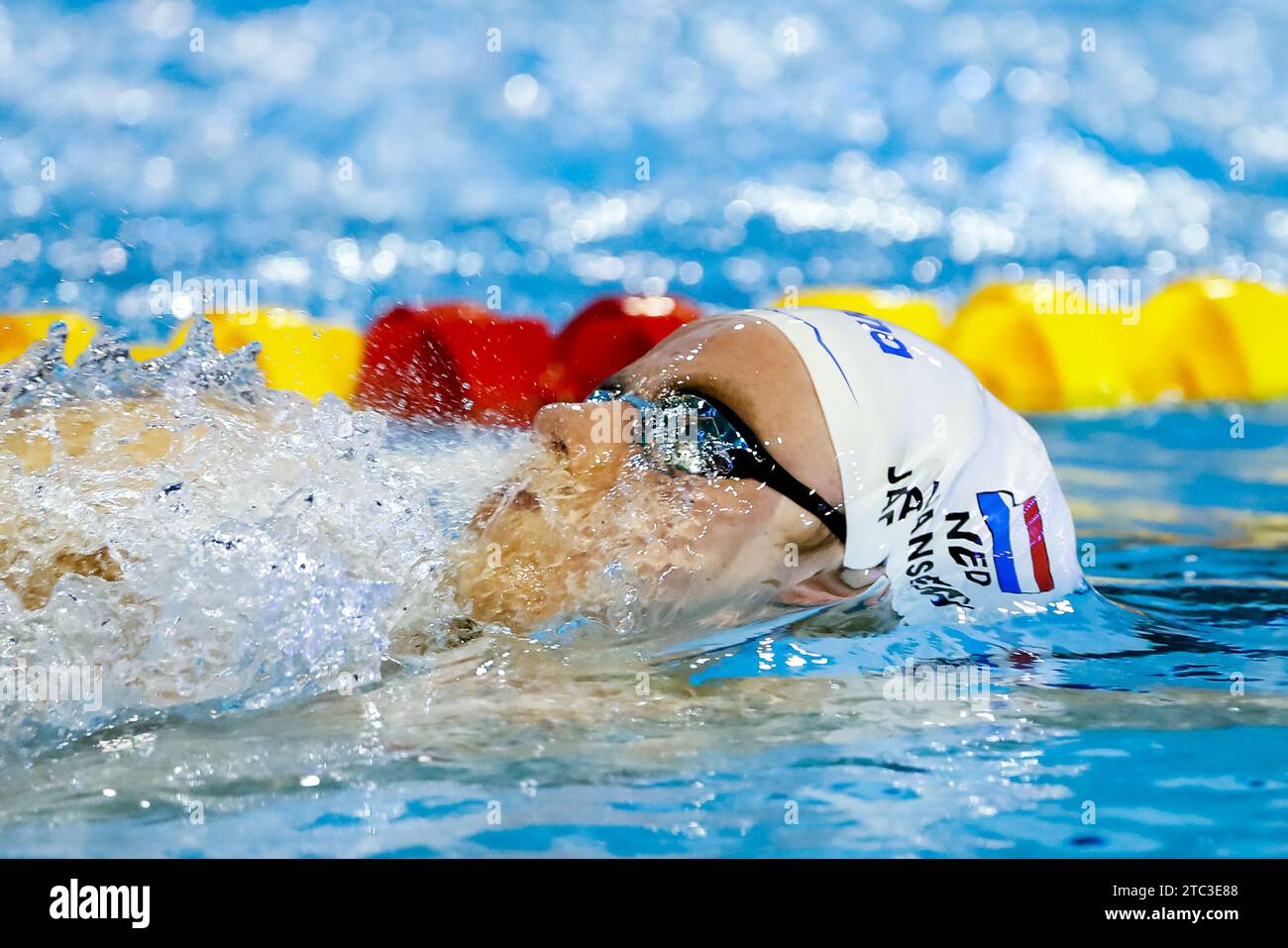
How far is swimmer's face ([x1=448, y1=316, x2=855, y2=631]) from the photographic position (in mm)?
1810

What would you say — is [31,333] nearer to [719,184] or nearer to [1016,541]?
[719,184]

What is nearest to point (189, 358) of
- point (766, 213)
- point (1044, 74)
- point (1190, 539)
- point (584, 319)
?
point (1190, 539)

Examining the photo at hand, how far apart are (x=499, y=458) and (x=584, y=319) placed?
278 centimetres

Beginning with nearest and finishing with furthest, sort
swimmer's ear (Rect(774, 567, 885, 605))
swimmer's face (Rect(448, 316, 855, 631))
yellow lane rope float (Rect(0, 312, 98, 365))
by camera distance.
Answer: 1. swimmer's face (Rect(448, 316, 855, 631))
2. swimmer's ear (Rect(774, 567, 885, 605))
3. yellow lane rope float (Rect(0, 312, 98, 365))

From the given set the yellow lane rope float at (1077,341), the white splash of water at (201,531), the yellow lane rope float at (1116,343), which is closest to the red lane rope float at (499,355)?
the yellow lane rope float at (1077,341)

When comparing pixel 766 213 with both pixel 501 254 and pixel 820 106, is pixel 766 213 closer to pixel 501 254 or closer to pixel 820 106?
pixel 820 106

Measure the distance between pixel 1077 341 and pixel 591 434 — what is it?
3821 mm

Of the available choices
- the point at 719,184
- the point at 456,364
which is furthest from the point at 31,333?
the point at 719,184

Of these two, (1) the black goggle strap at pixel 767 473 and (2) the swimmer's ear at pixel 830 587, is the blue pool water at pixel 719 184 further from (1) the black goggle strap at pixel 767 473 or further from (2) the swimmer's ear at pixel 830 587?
(1) the black goggle strap at pixel 767 473

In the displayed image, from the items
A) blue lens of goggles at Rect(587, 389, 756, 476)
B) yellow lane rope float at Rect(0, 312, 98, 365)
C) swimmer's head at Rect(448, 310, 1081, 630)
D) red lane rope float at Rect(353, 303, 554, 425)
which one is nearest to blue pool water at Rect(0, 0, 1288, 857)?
swimmer's head at Rect(448, 310, 1081, 630)

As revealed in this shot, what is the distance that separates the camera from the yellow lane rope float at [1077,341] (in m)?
5.09

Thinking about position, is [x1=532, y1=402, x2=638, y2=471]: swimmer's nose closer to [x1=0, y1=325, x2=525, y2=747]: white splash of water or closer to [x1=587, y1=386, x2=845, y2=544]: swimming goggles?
[x1=587, y1=386, x2=845, y2=544]: swimming goggles

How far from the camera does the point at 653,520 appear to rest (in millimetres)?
1815
